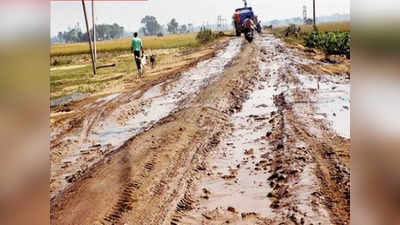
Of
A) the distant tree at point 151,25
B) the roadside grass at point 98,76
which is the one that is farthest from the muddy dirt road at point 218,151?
the distant tree at point 151,25

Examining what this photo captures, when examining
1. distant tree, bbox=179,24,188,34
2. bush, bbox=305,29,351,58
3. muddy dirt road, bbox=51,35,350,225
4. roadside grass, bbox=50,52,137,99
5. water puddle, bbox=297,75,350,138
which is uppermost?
distant tree, bbox=179,24,188,34

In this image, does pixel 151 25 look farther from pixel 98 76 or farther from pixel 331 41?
pixel 98 76

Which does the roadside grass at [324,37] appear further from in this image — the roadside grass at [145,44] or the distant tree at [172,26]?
the roadside grass at [145,44]

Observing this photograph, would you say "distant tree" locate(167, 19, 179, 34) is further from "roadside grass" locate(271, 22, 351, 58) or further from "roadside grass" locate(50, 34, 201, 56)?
"roadside grass" locate(271, 22, 351, 58)

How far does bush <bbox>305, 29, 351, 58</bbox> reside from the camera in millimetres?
3327

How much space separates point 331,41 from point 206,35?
4.09 ft

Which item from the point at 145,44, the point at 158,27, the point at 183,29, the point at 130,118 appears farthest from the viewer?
the point at 130,118

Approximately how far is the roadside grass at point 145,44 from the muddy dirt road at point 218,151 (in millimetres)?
706

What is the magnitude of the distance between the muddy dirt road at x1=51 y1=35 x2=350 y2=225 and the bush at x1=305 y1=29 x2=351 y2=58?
0.84 feet

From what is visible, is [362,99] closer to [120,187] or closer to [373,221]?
[373,221]

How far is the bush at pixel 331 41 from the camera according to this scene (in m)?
3.33

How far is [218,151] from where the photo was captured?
4.08 m

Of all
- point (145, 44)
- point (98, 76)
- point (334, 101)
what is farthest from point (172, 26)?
point (98, 76)

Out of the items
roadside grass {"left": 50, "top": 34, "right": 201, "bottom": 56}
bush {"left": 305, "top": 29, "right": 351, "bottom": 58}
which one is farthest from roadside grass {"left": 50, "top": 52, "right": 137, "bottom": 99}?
bush {"left": 305, "top": 29, "right": 351, "bottom": 58}
